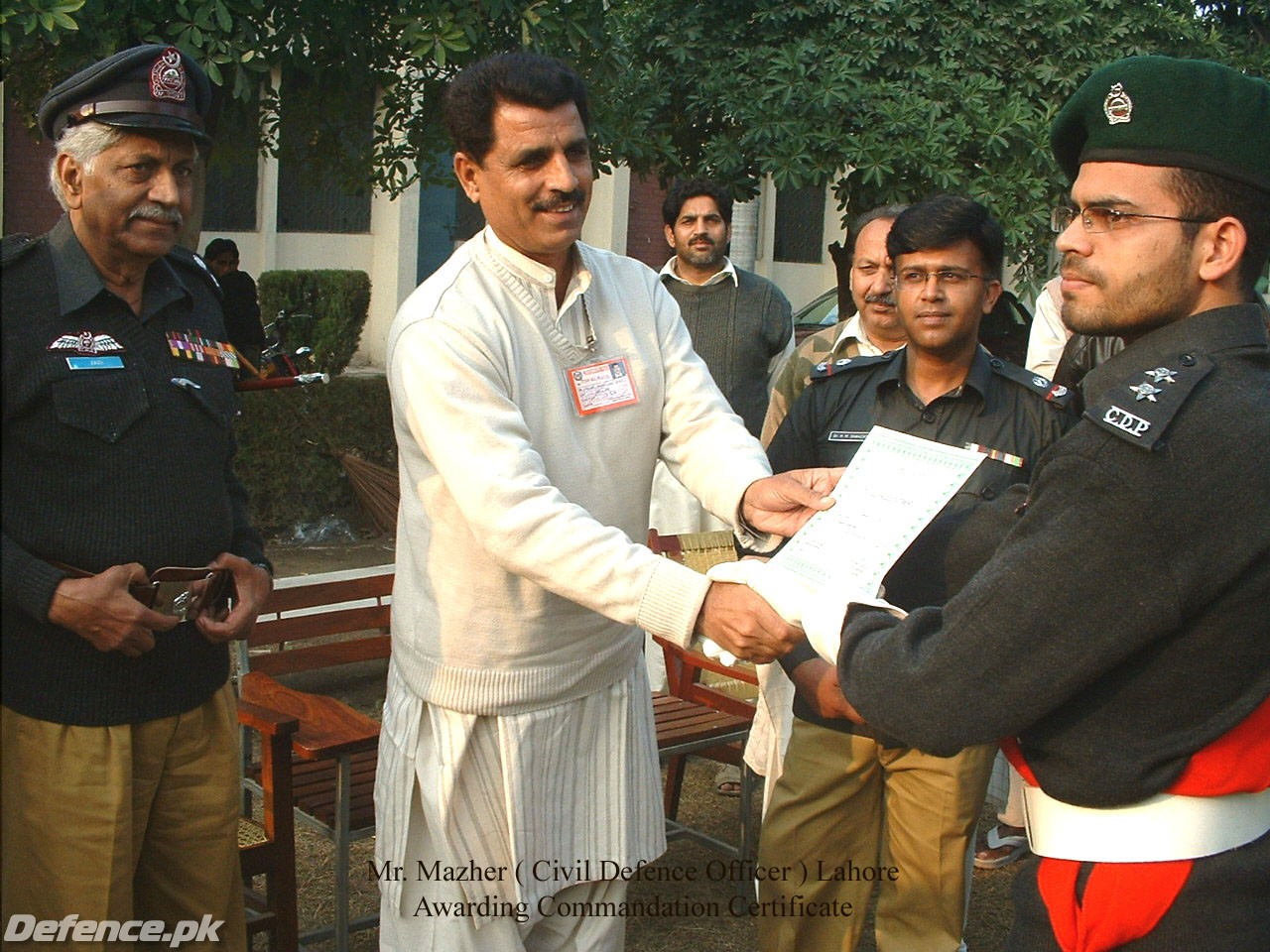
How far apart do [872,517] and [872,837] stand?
55.3 inches

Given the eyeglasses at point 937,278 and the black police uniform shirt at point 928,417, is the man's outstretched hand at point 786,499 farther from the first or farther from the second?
the eyeglasses at point 937,278

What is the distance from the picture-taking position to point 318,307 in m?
12.8

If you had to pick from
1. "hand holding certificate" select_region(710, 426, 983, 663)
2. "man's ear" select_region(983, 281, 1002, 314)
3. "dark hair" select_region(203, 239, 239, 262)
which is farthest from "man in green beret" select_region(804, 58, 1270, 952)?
"dark hair" select_region(203, 239, 239, 262)

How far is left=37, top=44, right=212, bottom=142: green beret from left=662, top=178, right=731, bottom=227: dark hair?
377 centimetres

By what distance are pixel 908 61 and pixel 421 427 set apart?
7.20 metres

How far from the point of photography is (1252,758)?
2008mm

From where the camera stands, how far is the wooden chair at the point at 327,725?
3828mm

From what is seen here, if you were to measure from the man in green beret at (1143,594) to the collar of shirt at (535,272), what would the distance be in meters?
1.13

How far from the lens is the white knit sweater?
8.95ft

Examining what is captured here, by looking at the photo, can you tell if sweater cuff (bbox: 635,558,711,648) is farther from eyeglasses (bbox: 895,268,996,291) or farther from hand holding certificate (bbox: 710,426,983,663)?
eyeglasses (bbox: 895,268,996,291)

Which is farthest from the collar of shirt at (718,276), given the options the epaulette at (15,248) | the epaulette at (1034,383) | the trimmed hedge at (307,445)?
the epaulette at (15,248)

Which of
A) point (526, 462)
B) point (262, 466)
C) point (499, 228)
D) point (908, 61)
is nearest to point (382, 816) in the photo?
point (526, 462)

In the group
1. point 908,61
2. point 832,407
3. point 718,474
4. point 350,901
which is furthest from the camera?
point 908,61

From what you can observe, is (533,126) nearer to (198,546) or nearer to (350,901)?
(198,546)
